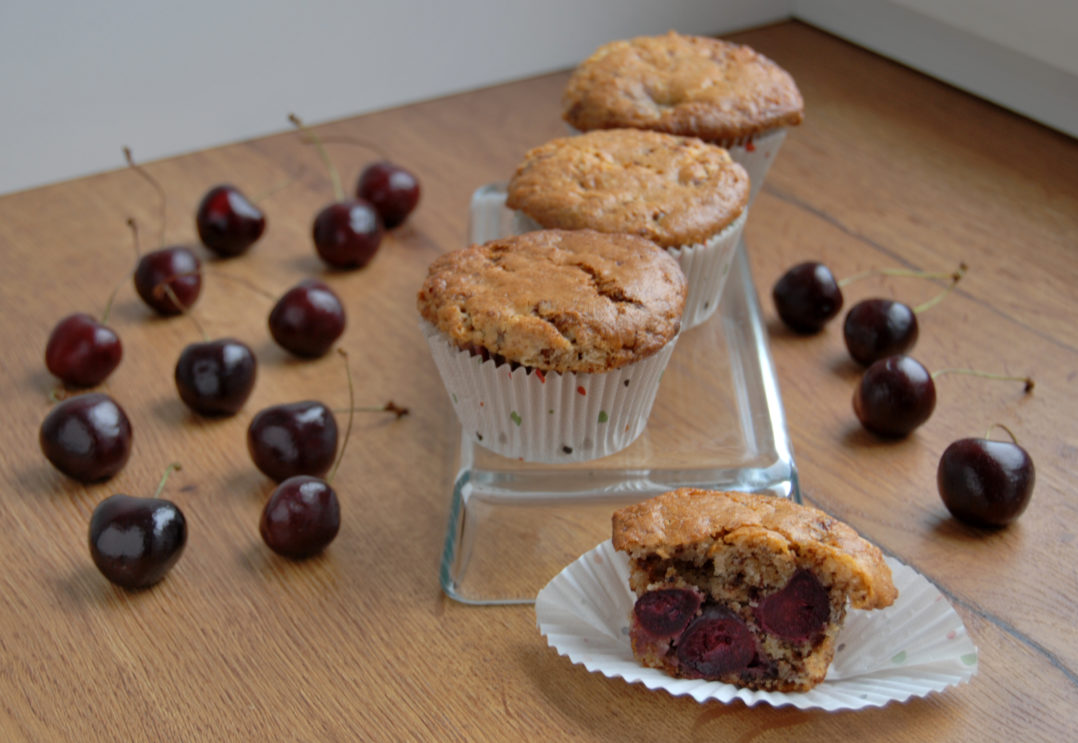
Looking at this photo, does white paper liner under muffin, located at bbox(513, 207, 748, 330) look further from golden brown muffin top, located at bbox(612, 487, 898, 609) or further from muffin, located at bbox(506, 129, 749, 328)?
golden brown muffin top, located at bbox(612, 487, 898, 609)

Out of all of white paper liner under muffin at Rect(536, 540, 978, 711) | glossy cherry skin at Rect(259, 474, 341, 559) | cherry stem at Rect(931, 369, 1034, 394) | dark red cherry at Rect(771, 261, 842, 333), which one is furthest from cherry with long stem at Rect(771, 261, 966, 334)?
glossy cherry skin at Rect(259, 474, 341, 559)

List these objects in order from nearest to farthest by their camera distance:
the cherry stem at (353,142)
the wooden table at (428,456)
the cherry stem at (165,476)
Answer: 1. the wooden table at (428,456)
2. the cherry stem at (165,476)
3. the cherry stem at (353,142)

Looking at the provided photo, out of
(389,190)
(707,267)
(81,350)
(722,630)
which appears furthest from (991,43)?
(81,350)

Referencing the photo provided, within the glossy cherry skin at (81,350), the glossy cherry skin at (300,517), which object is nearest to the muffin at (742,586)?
the glossy cherry skin at (300,517)

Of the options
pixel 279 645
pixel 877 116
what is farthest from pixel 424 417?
pixel 877 116

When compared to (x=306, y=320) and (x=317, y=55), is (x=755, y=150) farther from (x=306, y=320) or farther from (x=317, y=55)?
(x=317, y=55)

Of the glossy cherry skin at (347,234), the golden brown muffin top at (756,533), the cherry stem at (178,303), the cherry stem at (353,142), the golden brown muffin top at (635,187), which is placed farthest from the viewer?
the cherry stem at (353,142)

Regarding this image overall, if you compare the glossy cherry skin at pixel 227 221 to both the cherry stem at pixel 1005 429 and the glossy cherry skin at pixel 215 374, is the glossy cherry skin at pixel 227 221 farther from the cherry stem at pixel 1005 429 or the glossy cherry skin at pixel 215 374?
the cherry stem at pixel 1005 429
